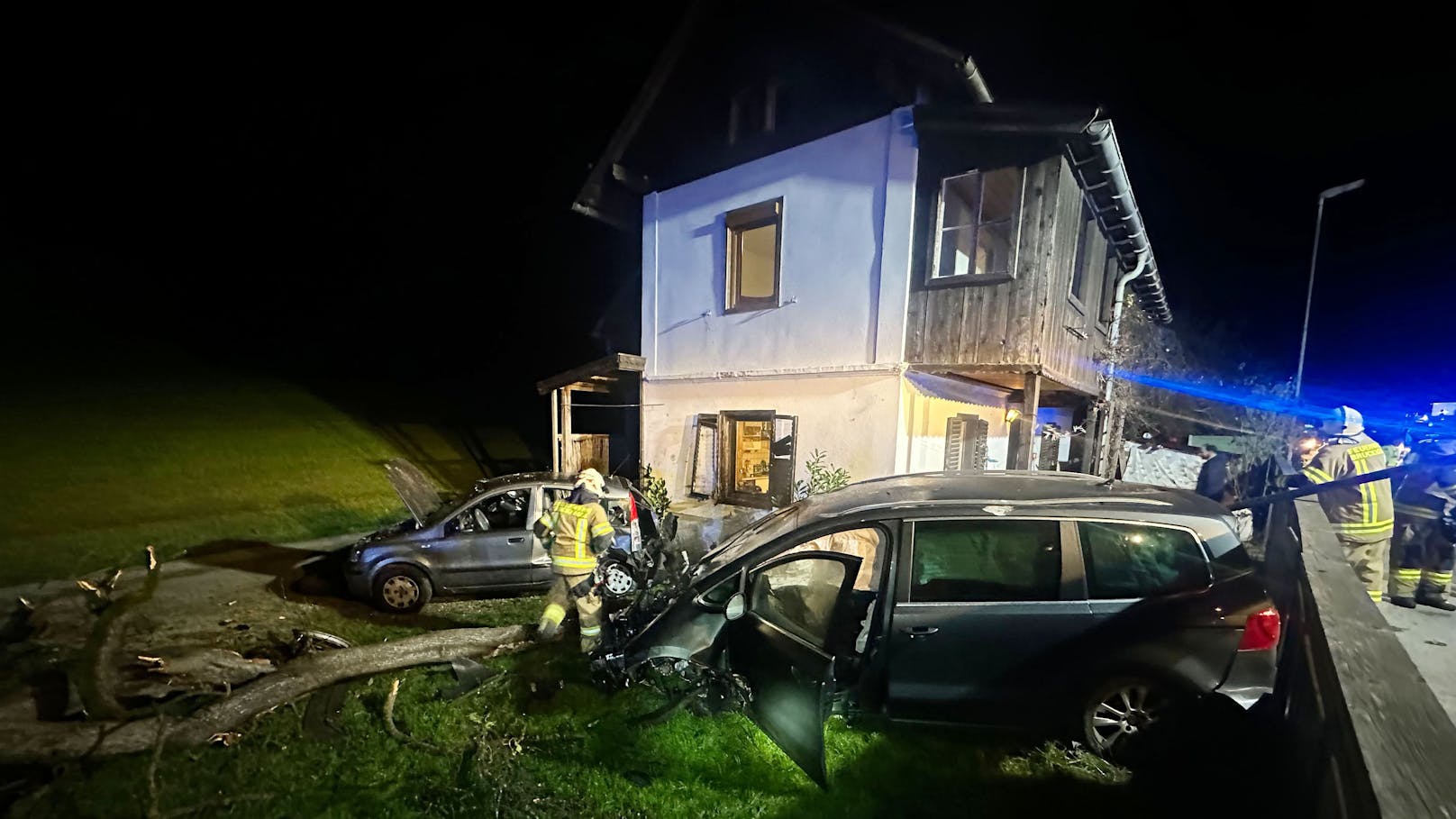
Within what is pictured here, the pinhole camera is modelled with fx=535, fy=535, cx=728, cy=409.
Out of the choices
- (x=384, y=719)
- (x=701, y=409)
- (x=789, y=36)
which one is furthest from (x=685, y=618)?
(x=789, y=36)

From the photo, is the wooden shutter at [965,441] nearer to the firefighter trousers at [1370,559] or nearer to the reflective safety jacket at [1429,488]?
the firefighter trousers at [1370,559]

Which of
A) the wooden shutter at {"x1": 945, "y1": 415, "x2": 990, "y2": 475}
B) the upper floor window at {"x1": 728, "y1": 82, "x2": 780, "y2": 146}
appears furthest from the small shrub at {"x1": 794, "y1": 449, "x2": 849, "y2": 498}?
the upper floor window at {"x1": 728, "y1": 82, "x2": 780, "y2": 146}

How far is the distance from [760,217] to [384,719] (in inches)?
341

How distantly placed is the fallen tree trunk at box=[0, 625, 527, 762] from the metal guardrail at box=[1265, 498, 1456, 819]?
15.4 ft

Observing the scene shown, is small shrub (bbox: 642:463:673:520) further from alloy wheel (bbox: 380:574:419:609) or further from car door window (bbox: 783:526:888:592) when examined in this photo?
car door window (bbox: 783:526:888:592)

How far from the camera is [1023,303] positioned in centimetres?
729

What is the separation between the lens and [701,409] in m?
10.3

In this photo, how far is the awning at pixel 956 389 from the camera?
830cm

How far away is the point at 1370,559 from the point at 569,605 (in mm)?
6996

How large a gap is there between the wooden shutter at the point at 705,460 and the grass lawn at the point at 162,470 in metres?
5.87

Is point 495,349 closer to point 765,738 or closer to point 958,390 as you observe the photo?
point 958,390

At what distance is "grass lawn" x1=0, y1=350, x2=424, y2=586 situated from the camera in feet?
27.0

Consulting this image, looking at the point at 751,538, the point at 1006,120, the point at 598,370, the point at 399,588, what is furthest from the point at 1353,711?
the point at 598,370

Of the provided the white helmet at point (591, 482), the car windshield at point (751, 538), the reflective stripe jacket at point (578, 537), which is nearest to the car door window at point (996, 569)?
the car windshield at point (751, 538)
